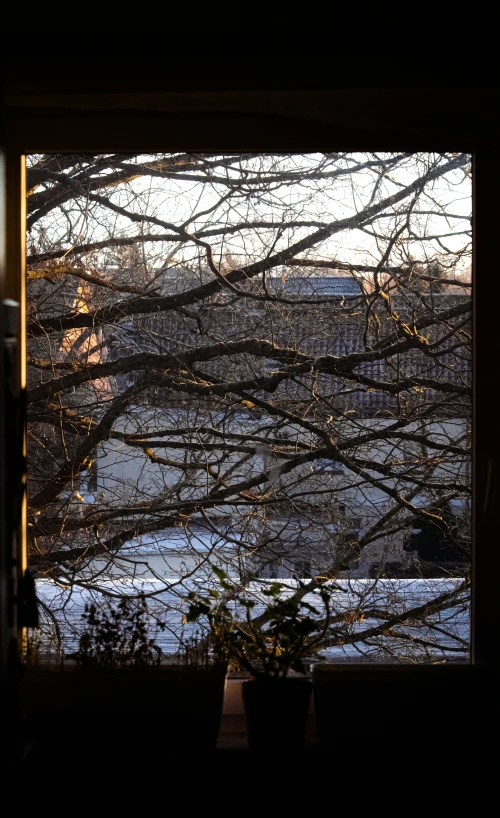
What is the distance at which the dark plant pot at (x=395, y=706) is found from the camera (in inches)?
75.3

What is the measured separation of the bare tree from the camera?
103 inches

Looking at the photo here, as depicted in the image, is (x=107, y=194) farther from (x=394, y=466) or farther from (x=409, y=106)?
(x=394, y=466)

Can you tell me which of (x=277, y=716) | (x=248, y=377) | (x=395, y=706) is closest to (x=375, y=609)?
(x=395, y=706)

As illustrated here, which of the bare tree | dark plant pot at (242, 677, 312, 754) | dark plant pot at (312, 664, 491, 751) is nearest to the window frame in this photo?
dark plant pot at (312, 664, 491, 751)

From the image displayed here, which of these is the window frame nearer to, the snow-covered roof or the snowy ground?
the snowy ground

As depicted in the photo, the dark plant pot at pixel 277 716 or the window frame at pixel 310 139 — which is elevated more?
the window frame at pixel 310 139

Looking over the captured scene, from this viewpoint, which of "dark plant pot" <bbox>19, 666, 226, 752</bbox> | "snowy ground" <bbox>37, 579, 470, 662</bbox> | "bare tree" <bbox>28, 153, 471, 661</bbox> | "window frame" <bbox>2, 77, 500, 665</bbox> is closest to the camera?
"dark plant pot" <bbox>19, 666, 226, 752</bbox>

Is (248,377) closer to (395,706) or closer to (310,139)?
(310,139)

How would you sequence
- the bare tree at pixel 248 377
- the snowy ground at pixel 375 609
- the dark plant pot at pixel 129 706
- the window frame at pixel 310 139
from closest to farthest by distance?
the dark plant pot at pixel 129 706
the window frame at pixel 310 139
the snowy ground at pixel 375 609
the bare tree at pixel 248 377

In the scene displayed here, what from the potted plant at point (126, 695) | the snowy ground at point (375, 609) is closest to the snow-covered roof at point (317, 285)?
the snowy ground at point (375, 609)

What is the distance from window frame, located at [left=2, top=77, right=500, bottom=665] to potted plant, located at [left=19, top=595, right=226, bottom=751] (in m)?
0.34

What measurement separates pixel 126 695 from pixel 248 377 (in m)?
1.19

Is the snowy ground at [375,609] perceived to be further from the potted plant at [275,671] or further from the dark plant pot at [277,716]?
the dark plant pot at [277,716]

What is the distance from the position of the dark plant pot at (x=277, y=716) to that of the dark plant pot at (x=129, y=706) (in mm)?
121
